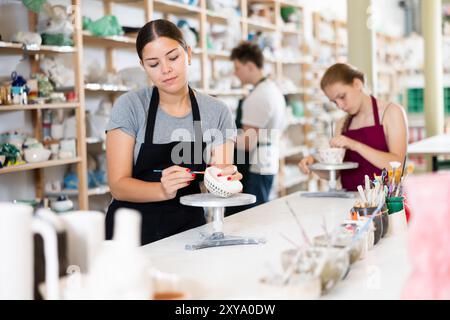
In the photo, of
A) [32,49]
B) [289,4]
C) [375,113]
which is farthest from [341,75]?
[289,4]

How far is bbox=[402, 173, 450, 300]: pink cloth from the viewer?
1342mm

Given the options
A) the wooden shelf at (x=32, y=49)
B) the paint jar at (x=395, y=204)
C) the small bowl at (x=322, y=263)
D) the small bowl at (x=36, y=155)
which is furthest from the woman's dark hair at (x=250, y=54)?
the small bowl at (x=322, y=263)

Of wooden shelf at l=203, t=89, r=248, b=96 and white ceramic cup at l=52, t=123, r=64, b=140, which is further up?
wooden shelf at l=203, t=89, r=248, b=96

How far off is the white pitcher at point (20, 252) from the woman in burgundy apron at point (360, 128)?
222 cm

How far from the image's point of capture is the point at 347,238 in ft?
5.93

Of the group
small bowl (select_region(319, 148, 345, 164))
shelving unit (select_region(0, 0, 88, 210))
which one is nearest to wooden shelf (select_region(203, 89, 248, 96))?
shelving unit (select_region(0, 0, 88, 210))

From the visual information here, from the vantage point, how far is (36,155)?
4.30 m

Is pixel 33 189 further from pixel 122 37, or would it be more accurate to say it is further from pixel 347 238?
pixel 347 238

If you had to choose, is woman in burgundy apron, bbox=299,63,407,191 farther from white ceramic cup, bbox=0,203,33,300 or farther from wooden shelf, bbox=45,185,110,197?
white ceramic cup, bbox=0,203,33,300

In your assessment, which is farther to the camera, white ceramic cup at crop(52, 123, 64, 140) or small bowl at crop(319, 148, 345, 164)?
white ceramic cup at crop(52, 123, 64, 140)

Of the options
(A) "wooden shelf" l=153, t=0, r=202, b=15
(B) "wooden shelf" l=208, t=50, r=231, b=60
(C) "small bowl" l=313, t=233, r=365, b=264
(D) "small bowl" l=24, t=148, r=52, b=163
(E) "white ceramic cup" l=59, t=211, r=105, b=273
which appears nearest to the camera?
(E) "white ceramic cup" l=59, t=211, r=105, b=273

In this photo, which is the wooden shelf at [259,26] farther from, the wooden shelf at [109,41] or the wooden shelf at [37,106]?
the wooden shelf at [37,106]

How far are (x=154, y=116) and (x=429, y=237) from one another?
149cm

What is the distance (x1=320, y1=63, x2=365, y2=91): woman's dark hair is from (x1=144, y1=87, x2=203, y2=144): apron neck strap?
986mm
